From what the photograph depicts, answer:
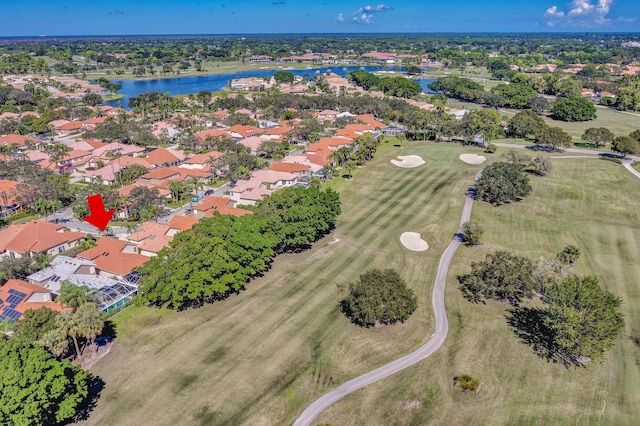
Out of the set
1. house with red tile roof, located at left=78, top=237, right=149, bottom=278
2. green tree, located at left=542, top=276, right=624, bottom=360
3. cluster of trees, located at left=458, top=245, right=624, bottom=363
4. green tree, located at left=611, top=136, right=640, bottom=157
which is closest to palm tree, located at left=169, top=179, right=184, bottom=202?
house with red tile roof, located at left=78, top=237, right=149, bottom=278

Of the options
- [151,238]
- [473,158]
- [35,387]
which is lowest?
[473,158]

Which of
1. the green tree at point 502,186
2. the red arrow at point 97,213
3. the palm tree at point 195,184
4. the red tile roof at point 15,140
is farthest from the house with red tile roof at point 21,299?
the red tile roof at point 15,140

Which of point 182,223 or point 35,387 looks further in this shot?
point 182,223

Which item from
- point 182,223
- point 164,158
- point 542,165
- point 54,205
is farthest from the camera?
point 164,158

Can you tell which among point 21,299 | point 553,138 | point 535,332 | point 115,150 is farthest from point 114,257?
point 553,138

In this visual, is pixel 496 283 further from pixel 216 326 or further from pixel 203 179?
pixel 203 179

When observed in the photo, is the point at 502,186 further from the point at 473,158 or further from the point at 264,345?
the point at 264,345

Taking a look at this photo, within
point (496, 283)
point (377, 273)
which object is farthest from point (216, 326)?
point (496, 283)
